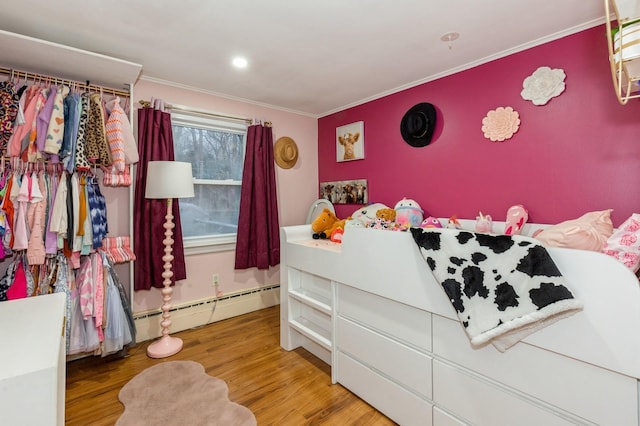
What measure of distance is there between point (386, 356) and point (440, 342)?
1.24ft

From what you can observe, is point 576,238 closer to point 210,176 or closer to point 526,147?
point 526,147

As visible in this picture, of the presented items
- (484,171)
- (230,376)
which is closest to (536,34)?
(484,171)

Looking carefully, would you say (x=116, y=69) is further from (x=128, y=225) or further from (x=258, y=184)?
(x=258, y=184)

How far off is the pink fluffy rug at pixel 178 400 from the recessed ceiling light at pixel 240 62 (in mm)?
2335

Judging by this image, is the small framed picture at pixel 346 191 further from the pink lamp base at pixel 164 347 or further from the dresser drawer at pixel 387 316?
A: the pink lamp base at pixel 164 347

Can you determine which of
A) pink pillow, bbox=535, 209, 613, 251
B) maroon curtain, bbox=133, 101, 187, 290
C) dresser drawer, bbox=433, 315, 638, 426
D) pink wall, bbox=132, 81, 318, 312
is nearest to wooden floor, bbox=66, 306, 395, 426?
pink wall, bbox=132, 81, 318, 312

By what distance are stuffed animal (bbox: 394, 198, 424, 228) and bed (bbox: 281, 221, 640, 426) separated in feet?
1.29

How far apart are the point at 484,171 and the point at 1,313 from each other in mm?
2897

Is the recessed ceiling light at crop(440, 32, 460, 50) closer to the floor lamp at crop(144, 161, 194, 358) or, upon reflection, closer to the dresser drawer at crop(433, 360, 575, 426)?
the dresser drawer at crop(433, 360, 575, 426)

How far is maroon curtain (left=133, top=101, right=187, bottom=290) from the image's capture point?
2.59 meters

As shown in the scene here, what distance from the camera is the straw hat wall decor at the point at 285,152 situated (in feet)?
11.5

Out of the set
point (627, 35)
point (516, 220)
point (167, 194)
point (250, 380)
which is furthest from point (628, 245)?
point (167, 194)

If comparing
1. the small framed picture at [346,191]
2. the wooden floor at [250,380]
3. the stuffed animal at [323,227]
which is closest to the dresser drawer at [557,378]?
the wooden floor at [250,380]

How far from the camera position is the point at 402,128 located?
2879mm
